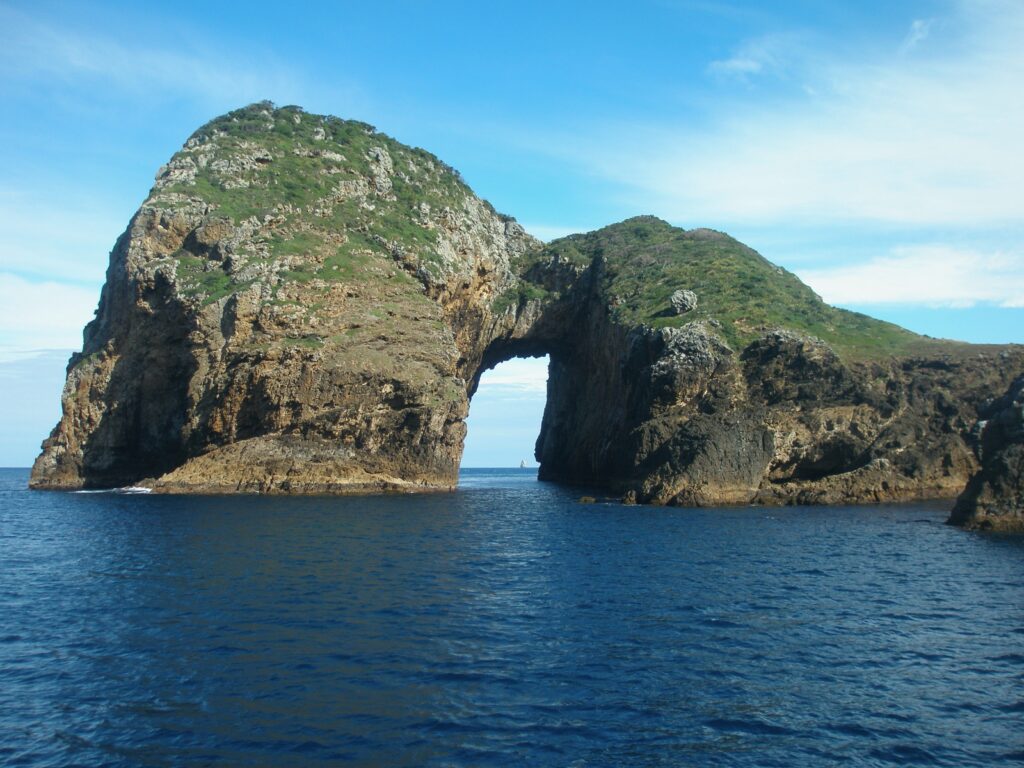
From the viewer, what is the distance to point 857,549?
3506 centimetres

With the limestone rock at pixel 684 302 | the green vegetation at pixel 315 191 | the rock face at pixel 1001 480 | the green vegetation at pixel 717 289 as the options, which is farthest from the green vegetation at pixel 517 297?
the rock face at pixel 1001 480

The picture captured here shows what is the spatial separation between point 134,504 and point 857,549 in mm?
44872

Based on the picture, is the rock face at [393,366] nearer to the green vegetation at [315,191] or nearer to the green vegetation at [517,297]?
the green vegetation at [315,191]

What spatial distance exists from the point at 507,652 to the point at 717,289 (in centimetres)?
6777

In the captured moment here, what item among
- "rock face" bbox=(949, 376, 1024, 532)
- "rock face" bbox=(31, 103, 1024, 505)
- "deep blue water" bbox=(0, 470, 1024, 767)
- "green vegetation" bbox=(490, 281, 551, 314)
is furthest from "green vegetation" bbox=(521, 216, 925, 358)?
"deep blue water" bbox=(0, 470, 1024, 767)

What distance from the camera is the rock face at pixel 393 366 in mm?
62312

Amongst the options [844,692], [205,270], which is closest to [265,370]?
[205,270]

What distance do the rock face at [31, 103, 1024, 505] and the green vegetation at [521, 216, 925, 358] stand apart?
0.38m

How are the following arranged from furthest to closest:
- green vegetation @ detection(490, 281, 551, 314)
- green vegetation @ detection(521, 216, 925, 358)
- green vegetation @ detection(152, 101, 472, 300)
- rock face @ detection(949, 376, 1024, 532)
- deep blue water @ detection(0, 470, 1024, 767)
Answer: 1. green vegetation @ detection(490, 281, 551, 314)
2. green vegetation @ detection(152, 101, 472, 300)
3. green vegetation @ detection(521, 216, 925, 358)
4. rock face @ detection(949, 376, 1024, 532)
5. deep blue water @ detection(0, 470, 1024, 767)

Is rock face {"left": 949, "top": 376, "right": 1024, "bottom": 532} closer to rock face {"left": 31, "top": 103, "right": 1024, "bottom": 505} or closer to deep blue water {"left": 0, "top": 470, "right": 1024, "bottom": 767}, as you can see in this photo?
deep blue water {"left": 0, "top": 470, "right": 1024, "bottom": 767}

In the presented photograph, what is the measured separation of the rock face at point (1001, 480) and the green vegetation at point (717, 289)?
2941 centimetres

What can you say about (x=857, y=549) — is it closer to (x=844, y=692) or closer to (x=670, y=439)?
(x=844, y=692)

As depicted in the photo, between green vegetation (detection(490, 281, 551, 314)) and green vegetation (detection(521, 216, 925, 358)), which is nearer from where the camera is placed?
green vegetation (detection(521, 216, 925, 358))

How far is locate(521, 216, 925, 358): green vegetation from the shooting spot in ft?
243
